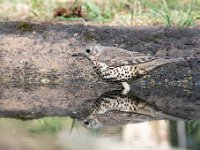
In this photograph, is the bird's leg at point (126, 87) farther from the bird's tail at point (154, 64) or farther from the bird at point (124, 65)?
the bird's tail at point (154, 64)

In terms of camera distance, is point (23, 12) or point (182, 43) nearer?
point (182, 43)

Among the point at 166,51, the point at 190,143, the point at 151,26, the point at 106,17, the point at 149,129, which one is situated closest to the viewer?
the point at 190,143

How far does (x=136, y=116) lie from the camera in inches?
238

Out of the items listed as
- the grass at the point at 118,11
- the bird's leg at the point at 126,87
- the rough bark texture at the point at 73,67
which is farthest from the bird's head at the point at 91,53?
the grass at the point at 118,11

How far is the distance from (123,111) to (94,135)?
950 mm

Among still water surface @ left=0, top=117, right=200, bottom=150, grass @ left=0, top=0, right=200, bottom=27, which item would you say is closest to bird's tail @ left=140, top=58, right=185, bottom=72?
Result: still water surface @ left=0, top=117, right=200, bottom=150

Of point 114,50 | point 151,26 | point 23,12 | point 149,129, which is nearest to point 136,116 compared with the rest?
point 149,129

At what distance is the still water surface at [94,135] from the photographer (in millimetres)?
4938

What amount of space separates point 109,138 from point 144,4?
580 centimetres

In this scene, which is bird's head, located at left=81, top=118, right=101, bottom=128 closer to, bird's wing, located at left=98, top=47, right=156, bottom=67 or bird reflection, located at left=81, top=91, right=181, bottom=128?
bird reflection, located at left=81, top=91, right=181, bottom=128

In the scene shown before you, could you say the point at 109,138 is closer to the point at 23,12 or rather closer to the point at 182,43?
the point at 182,43

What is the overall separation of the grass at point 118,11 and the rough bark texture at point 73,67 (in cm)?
93

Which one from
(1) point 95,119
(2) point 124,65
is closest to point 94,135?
(1) point 95,119

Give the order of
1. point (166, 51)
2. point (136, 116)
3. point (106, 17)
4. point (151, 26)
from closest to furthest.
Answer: point (136, 116), point (166, 51), point (151, 26), point (106, 17)
